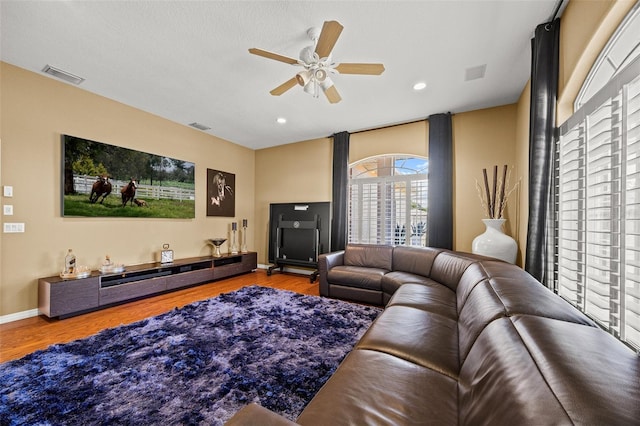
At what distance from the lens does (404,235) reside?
4.31m

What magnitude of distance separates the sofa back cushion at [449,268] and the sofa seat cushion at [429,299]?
11 cm

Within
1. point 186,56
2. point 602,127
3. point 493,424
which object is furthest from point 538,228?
point 186,56

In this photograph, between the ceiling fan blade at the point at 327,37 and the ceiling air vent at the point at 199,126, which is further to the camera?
the ceiling air vent at the point at 199,126

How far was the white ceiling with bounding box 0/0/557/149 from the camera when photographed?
6.51 feet

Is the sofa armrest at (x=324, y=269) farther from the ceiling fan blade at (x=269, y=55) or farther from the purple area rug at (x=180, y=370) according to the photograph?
the ceiling fan blade at (x=269, y=55)

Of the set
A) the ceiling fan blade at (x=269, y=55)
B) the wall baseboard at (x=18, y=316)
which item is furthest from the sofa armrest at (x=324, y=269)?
the wall baseboard at (x=18, y=316)

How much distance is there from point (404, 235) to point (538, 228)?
223cm

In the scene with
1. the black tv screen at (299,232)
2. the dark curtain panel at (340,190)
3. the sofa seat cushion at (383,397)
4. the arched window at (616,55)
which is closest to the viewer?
the sofa seat cushion at (383,397)

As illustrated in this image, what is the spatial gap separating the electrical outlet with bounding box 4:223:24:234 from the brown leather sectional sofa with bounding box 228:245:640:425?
3775 millimetres

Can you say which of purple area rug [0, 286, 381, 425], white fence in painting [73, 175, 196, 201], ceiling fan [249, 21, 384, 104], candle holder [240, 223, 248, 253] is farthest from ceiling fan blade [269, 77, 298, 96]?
candle holder [240, 223, 248, 253]

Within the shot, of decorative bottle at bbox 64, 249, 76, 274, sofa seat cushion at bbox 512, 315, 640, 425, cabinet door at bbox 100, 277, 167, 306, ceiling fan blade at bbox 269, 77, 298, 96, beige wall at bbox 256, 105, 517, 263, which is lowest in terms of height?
cabinet door at bbox 100, 277, 167, 306

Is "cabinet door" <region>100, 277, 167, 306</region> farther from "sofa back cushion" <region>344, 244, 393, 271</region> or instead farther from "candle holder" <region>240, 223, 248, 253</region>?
"sofa back cushion" <region>344, 244, 393, 271</region>

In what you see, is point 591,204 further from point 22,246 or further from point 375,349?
point 22,246

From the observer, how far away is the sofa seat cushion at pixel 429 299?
6.50 feet
